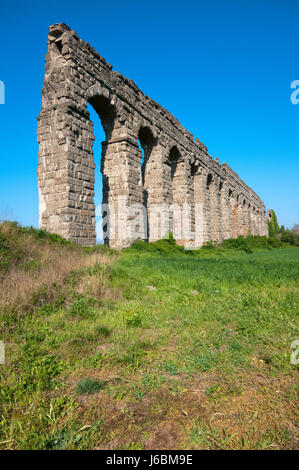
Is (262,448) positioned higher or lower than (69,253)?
lower

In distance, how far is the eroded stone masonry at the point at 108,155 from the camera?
9.41m

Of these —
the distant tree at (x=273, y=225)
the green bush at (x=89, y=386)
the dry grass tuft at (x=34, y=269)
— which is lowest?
the green bush at (x=89, y=386)

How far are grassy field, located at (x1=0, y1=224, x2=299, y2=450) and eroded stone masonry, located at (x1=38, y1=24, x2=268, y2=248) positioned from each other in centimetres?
395

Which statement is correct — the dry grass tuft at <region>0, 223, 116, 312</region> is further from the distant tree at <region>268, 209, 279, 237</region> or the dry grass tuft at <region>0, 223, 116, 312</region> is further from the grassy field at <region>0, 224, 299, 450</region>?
the distant tree at <region>268, 209, 279, 237</region>

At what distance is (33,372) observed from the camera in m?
2.73

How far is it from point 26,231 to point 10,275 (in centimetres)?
290

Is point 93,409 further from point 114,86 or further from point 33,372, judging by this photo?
point 114,86

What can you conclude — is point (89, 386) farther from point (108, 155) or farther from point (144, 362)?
point (108, 155)

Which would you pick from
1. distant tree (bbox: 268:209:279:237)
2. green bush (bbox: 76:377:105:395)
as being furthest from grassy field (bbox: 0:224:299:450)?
distant tree (bbox: 268:209:279:237)

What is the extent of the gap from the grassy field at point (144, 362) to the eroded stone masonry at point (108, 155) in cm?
395

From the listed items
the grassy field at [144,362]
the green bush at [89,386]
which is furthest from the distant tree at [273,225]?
the green bush at [89,386]

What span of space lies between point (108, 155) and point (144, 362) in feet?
36.5

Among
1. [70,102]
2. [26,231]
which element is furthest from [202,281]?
[70,102]

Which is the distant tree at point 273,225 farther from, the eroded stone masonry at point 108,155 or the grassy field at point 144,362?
the grassy field at point 144,362
